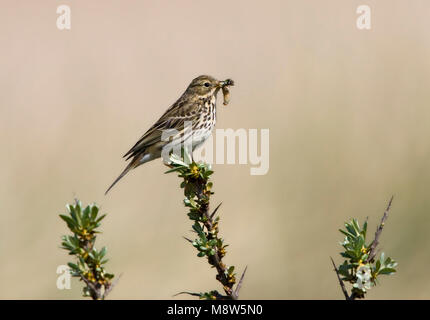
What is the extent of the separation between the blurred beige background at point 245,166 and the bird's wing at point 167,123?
0.56 metres

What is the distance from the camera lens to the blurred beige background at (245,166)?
22.5 ft

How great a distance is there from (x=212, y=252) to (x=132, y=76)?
618 cm

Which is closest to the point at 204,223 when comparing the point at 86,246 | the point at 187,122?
the point at 86,246

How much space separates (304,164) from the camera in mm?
7586

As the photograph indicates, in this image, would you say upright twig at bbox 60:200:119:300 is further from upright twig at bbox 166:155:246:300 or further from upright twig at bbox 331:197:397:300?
upright twig at bbox 331:197:397:300

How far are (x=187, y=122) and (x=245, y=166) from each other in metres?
0.90

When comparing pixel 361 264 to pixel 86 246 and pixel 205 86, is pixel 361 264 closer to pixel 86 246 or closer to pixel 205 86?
pixel 86 246

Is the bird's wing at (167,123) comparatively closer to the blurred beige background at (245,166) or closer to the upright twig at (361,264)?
the blurred beige background at (245,166)

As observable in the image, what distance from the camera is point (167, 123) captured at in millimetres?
7875

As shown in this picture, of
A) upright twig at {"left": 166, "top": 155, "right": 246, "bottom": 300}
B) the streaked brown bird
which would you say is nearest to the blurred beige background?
the streaked brown bird

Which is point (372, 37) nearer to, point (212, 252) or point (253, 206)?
point (253, 206)

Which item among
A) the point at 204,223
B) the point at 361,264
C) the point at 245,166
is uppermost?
the point at 245,166

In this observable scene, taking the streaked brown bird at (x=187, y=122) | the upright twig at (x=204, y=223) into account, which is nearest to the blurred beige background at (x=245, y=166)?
the streaked brown bird at (x=187, y=122)

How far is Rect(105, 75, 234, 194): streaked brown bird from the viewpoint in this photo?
7.33 m
